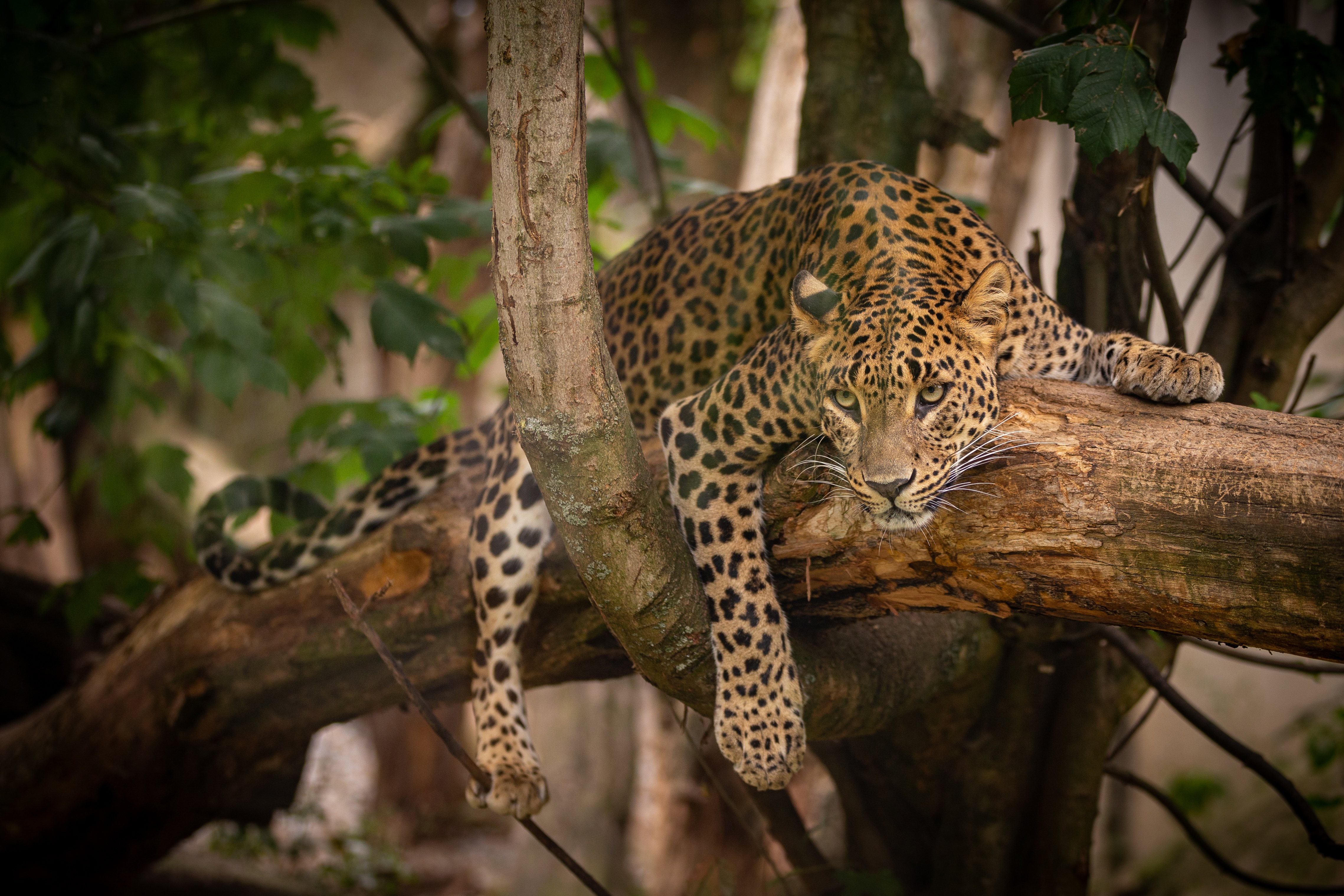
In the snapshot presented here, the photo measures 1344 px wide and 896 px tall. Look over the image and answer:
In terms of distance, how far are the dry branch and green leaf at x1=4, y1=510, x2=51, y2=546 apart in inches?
30.9

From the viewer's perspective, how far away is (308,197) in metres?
5.38

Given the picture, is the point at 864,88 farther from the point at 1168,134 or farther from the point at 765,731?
the point at 765,731

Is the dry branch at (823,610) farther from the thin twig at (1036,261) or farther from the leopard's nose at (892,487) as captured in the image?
the thin twig at (1036,261)

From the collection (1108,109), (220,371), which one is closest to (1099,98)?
(1108,109)

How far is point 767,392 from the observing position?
3387 mm

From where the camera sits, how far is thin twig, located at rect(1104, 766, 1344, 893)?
14.2 ft

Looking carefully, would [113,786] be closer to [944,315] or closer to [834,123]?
[944,315]

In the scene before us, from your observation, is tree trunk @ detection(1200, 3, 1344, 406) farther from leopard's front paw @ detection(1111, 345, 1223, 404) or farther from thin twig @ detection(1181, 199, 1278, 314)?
leopard's front paw @ detection(1111, 345, 1223, 404)

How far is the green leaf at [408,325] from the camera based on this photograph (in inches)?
188

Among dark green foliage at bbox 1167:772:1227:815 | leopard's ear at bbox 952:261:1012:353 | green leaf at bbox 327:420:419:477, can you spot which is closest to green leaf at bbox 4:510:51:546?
green leaf at bbox 327:420:419:477

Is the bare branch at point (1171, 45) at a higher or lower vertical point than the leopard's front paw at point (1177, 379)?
higher

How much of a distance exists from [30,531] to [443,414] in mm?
2513

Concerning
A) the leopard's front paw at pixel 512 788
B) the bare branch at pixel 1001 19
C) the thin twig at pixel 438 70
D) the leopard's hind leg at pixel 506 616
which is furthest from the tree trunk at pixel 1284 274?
the thin twig at pixel 438 70

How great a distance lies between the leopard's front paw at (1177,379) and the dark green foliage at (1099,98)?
26.4 inches
